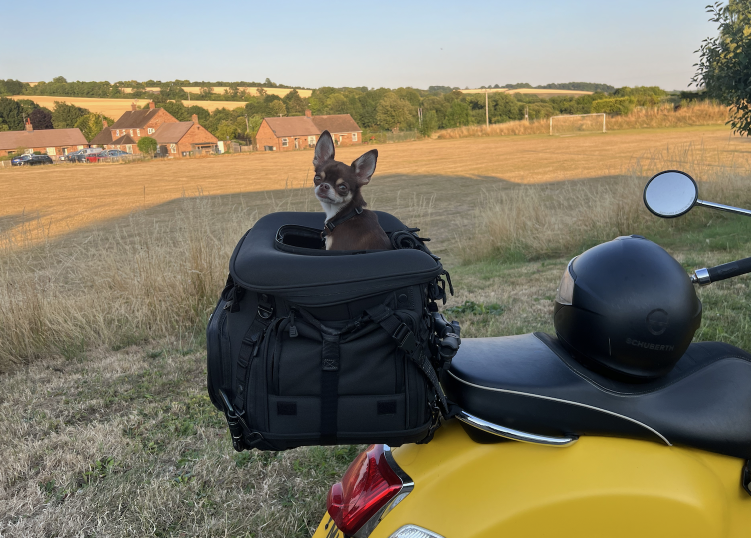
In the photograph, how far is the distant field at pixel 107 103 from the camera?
110062 millimetres

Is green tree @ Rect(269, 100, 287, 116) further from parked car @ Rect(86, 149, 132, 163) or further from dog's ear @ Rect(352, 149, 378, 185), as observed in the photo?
dog's ear @ Rect(352, 149, 378, 185)

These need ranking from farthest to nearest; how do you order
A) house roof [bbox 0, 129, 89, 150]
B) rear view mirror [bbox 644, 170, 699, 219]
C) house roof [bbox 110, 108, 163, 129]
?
house roof [bbox 110, 108, 163, 129] < house roof [bbox 0, 129, 89, 150] < rear view mirror [bbox 644, 170, 699, 219]

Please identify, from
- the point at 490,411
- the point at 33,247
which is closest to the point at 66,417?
the point at 490,411

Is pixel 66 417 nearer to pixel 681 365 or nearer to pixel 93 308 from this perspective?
pixel 93 308

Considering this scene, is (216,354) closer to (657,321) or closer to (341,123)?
(657,321)

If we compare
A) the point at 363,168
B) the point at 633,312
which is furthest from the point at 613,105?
the point at 633,312

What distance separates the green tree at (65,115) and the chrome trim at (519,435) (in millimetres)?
119569

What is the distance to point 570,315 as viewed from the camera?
1.41m

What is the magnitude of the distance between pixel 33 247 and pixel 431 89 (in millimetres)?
130417

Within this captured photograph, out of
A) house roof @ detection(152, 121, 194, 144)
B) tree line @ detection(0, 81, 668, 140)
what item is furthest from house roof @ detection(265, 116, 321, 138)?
house roof @ detection(152, 121, 194, 144)

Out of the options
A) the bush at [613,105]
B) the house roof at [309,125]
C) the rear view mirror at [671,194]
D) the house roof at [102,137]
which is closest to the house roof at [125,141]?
the house roof at [102,137]

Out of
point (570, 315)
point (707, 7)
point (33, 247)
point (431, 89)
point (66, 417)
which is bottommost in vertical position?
point (66, 417)

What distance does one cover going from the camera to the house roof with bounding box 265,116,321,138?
7638 cm

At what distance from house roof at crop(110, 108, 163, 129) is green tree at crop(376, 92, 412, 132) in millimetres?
46252
